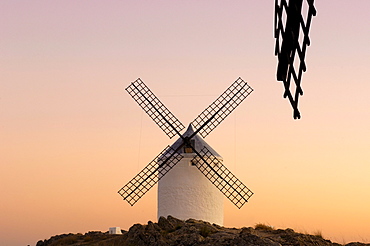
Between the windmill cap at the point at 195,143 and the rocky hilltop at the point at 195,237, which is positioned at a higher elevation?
the windmill cap at the point at 195,143

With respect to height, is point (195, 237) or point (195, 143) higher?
point (195, 143)

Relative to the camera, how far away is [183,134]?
2109 cm

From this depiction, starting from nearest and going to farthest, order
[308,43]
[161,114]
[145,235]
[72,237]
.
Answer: [308,43], [145,235], [72,237], [161,114]

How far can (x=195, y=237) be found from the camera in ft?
51.9

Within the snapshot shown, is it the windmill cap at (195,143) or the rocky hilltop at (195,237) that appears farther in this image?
the windmill cap at (195,143)

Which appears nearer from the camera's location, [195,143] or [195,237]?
[195,237]

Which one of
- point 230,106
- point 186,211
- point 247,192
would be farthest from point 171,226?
point 230,106

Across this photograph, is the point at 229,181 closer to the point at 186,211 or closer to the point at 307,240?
the point at 186,211

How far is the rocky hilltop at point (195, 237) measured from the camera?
15.6 m

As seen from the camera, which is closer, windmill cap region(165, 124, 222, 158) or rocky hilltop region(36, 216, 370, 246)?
rocky hilltop region(36, 216, 370, 246)

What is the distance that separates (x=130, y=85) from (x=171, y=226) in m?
6.91

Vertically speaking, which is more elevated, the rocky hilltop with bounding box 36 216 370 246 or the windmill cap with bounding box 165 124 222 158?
the windmill cap with bounding box 165 124 222 158

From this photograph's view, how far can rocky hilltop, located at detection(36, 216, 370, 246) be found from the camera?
1557 cm

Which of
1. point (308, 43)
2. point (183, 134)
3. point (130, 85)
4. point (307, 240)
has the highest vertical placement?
point (130, 85)
